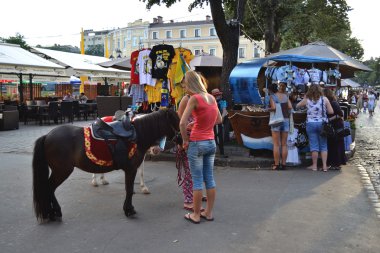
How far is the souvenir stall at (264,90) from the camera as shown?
8.92 meters

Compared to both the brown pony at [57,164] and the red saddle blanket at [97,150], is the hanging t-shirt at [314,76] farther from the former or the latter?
the red saddle blanket at [97,150]

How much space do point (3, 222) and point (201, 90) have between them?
10.0 feet

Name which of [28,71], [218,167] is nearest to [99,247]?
[218,167]

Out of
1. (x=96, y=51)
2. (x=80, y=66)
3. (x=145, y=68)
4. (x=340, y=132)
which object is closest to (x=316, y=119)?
(x=340, y=132)

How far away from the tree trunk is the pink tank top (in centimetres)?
619

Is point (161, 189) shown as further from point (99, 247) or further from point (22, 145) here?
point (22, 145)

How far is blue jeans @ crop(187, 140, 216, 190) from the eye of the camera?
15.7 ft

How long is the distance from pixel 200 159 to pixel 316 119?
4152 mm

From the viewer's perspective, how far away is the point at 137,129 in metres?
5.36

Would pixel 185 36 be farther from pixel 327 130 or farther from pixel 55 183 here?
pixel 55 183

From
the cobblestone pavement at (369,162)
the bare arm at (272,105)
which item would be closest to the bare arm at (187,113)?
the cobblestone pavement at (369,162)

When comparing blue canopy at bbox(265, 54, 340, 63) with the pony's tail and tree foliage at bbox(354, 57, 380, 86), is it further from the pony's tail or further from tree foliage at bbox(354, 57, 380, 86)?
tree foliage at bbox(354, 57, 380, 86)

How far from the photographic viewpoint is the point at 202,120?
15.6 feet

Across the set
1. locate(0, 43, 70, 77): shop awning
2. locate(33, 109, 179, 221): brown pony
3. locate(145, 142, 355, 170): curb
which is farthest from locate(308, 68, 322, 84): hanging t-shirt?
locate(0, 43, 70, 77): shop awning
